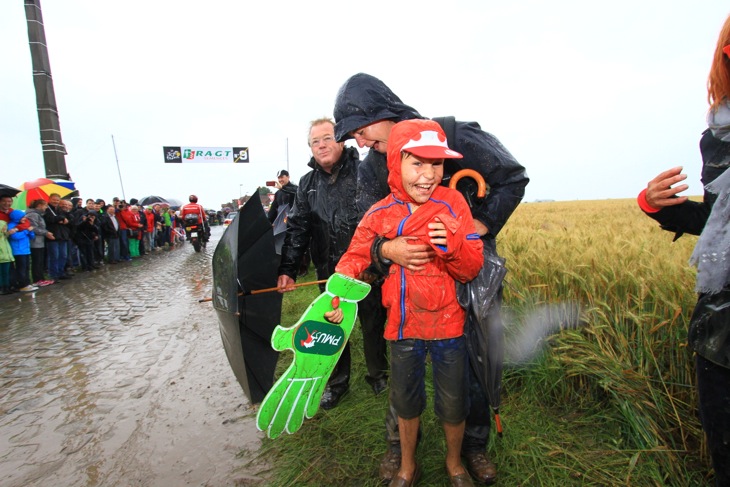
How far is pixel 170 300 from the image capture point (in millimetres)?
6453

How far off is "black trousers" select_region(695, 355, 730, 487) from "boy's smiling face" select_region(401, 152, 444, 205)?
3.50ft

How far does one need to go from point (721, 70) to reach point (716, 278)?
62 centimetres

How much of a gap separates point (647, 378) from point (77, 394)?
12.8 feet

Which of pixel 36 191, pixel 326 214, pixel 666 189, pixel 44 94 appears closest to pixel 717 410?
pixel 666 189

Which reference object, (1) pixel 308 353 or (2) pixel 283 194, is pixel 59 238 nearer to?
(2) pixel 283 194

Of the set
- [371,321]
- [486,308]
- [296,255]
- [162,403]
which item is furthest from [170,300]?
[486,308]

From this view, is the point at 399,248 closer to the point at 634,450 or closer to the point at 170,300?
the point at 634,450

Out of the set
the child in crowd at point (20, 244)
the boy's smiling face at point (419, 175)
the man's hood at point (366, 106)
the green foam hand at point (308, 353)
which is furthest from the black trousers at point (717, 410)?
the child in crowd at point (20, 244)

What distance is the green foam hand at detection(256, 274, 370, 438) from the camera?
70.5 inches

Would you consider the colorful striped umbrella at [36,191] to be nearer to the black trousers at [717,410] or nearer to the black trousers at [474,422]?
the black trousers at [474,422]

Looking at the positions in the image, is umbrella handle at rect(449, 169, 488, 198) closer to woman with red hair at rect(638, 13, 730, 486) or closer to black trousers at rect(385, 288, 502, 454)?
black trousers at rect(385, 288, 502, 454)

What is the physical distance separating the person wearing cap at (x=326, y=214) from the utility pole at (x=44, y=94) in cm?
952

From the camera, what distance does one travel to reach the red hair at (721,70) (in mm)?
1194

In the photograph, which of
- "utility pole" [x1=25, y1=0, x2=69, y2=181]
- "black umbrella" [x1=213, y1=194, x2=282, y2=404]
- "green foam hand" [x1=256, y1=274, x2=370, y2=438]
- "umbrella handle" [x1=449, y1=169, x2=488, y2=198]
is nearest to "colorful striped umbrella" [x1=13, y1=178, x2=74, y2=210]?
"utility pole" [x1=25, y1=0, x2=69, y2=181]
